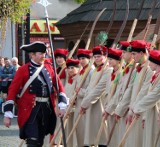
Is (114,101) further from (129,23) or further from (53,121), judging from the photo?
(129,23)

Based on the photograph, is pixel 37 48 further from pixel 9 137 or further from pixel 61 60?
Answer: pixel 9 137

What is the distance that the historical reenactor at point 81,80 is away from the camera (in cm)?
1237

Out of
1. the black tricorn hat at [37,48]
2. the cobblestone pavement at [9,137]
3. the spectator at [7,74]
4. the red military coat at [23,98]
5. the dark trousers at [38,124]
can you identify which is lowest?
the cobblestone pavement at [9,137]

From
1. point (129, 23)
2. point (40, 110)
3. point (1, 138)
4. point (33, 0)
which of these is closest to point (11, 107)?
point (40, 110)

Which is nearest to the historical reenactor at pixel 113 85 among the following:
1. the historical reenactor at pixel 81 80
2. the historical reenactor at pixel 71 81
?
the historical reenactor at pixel 81 80

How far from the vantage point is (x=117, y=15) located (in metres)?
20.5

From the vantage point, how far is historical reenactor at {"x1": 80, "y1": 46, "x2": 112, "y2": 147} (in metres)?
11.8

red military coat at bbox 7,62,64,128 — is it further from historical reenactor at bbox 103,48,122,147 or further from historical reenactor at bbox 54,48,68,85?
historical reenactor at bbox 54,48,68,85

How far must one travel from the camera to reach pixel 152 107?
9.70 meters

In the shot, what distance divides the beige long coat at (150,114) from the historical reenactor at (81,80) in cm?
262

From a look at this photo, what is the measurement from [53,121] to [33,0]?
14.9 meters

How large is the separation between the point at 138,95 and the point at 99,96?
1996mm

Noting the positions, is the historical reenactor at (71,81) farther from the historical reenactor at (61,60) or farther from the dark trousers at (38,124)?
the dark trousers at (38,124)

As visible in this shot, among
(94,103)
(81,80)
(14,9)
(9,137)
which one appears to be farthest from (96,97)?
(14,9)
